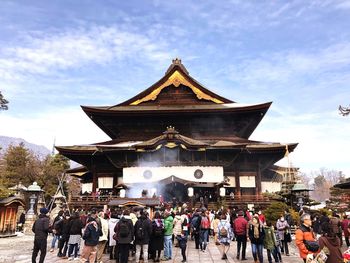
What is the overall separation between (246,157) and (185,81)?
35.4 feet

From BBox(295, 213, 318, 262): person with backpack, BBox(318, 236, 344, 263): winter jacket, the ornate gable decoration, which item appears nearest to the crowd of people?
BBox(295, 213, 318, 262): person with backpack

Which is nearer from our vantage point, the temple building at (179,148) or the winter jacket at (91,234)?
the winter jacket at (91,234)

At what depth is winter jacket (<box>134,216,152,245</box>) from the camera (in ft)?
34.5

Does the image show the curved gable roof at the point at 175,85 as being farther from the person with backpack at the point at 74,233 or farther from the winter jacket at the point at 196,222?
the person with backpack at the point at 74,233

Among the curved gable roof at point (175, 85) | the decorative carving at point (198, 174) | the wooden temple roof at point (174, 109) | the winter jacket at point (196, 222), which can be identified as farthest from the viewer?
the curved gable roof at point (175, 85)

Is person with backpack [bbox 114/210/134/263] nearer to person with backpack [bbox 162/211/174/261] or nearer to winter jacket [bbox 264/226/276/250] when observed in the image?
person with backpack [bbox 162/211/174/261]

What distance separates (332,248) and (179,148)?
72.7 feet

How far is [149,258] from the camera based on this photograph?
1166cm

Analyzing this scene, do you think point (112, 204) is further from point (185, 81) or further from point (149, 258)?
point (185, 81)

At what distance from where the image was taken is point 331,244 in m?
5.29

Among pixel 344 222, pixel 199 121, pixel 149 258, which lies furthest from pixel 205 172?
pixel 149 258

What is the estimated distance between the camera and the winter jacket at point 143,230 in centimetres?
1052

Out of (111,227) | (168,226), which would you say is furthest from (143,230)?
(111,227)

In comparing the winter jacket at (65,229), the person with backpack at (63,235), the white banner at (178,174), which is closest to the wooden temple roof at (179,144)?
the white banner at (178,174)
